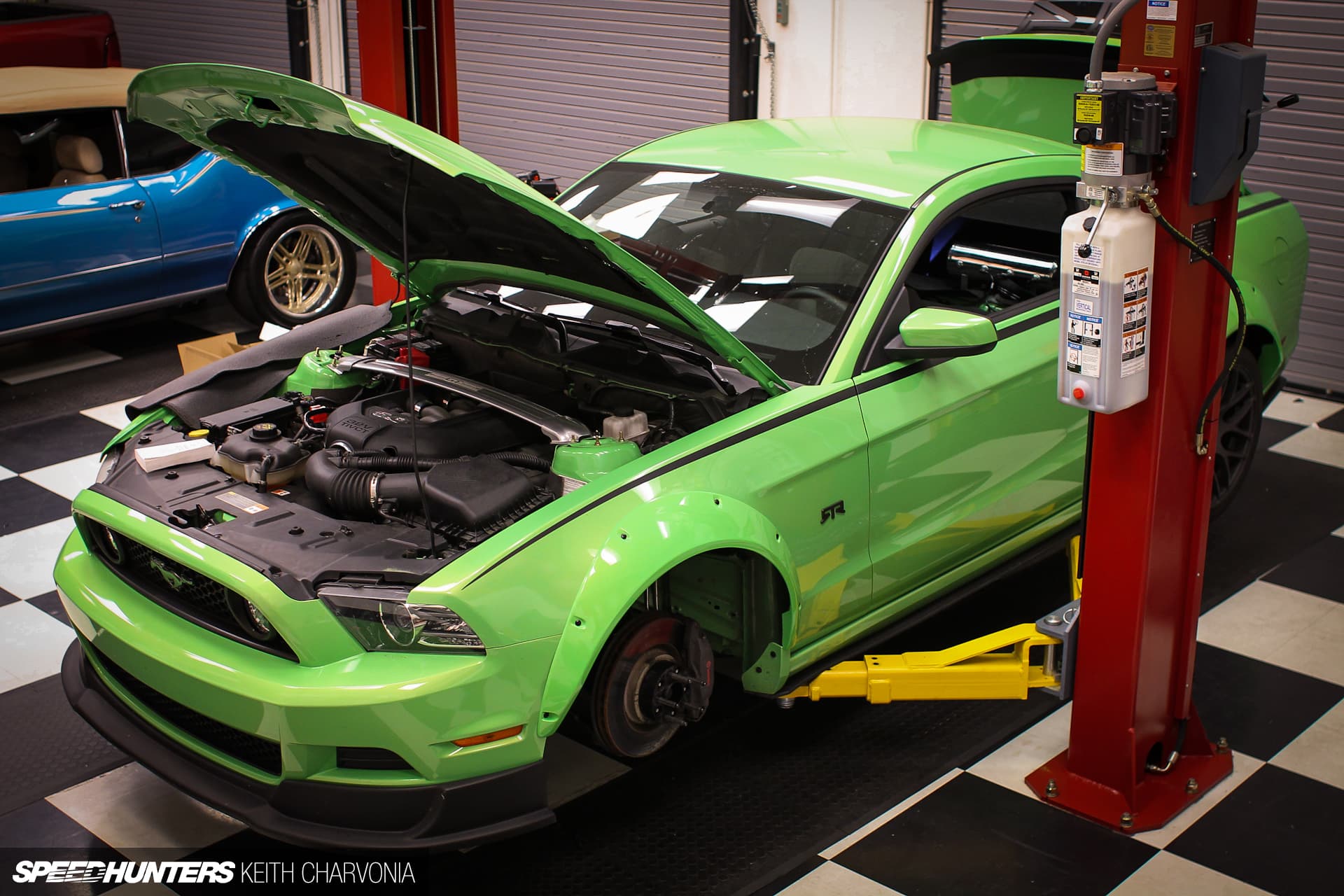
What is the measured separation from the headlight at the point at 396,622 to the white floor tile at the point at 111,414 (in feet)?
11.6

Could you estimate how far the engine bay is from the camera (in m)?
2.97

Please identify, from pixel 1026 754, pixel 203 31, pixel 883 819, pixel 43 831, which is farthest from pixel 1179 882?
pixel 203 31

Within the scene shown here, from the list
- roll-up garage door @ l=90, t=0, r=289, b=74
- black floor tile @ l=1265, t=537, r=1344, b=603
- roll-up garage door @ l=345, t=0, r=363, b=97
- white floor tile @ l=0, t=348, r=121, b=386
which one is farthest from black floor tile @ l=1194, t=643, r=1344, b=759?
roll-up garage door @ l=90, t=0, r=289, b=74

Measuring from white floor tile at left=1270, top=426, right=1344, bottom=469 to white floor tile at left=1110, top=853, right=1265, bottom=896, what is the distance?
2839 mm

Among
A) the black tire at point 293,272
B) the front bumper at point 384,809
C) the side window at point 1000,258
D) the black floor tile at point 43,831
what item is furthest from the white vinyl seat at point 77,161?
the front bumper at point 384,809

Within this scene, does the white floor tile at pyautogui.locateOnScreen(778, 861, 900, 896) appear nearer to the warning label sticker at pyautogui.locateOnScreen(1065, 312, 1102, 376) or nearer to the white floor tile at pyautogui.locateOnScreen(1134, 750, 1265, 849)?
the white floor tile at pyautogui.locateOnScreen(1134, 750, 1265, 849)

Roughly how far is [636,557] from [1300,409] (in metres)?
4.27

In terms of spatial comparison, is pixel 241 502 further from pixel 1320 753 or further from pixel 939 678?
pixel 1320 753

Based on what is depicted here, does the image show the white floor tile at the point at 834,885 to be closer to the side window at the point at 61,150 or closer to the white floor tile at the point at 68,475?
the white floor tile at the point at 68,475

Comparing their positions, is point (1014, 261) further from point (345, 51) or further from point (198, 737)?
point (345, 51)


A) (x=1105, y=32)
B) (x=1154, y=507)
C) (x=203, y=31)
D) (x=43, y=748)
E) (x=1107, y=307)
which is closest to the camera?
(x=1105, y=32)

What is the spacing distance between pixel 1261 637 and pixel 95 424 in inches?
185

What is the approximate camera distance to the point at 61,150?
21.6 feet

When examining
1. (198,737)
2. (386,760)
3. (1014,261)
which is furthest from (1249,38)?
(198,737)
